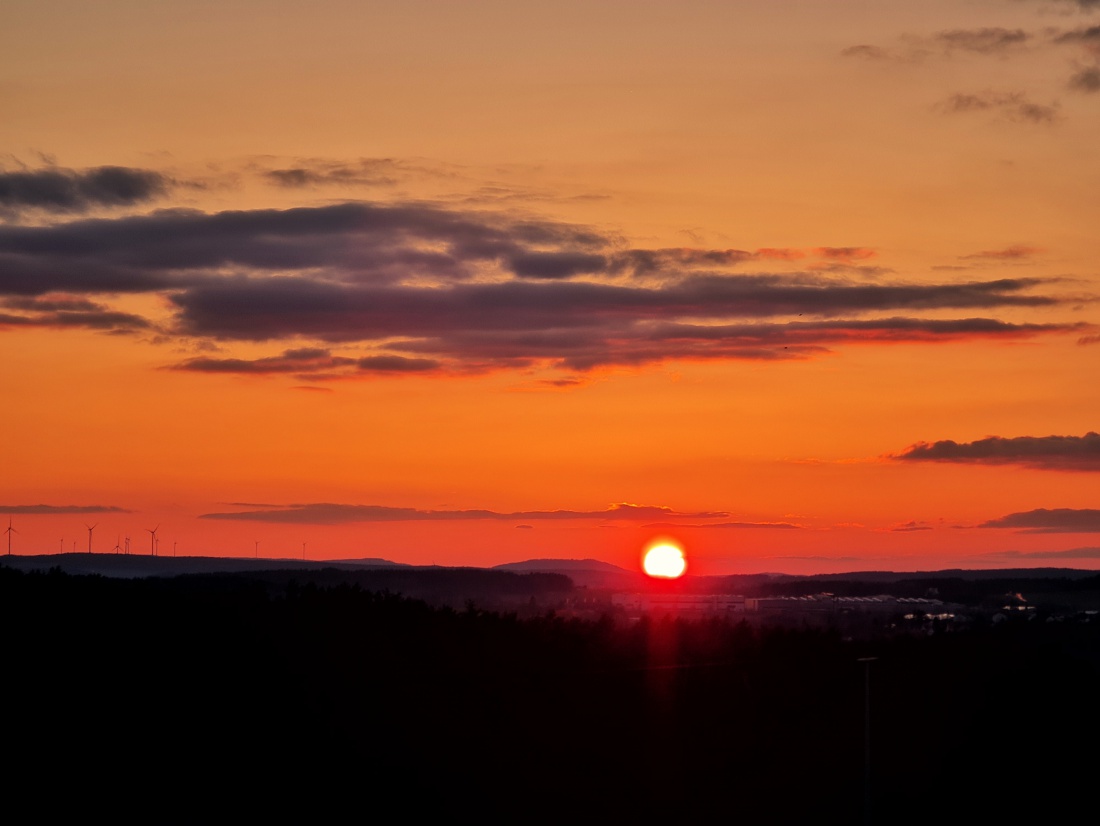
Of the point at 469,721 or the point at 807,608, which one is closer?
the point at 469,721

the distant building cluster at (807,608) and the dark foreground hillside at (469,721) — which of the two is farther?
the distant building cluster at (807,608)

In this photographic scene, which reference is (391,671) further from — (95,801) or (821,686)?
(821,686)

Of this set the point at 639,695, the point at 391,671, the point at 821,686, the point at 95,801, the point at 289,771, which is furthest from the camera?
the point at 821,686

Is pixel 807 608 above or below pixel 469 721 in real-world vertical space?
above

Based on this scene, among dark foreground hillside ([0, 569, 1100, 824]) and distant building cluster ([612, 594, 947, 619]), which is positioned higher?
distant building cluster ([612, 594, 947, 619])

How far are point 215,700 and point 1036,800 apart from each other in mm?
21674

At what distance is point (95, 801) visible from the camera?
27.5 meters

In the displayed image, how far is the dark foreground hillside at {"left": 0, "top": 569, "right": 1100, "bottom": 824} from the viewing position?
2952 cm

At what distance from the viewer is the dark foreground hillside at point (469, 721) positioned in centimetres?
2952

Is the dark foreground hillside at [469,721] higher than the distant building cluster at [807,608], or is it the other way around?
the distant building cluster at [807,608]

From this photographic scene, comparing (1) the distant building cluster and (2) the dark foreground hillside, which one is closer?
(2) the dark foreground hillside

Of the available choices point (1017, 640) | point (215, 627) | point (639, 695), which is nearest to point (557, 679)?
point (639, 695)

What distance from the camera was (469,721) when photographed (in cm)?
3516

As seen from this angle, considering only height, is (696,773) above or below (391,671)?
below
